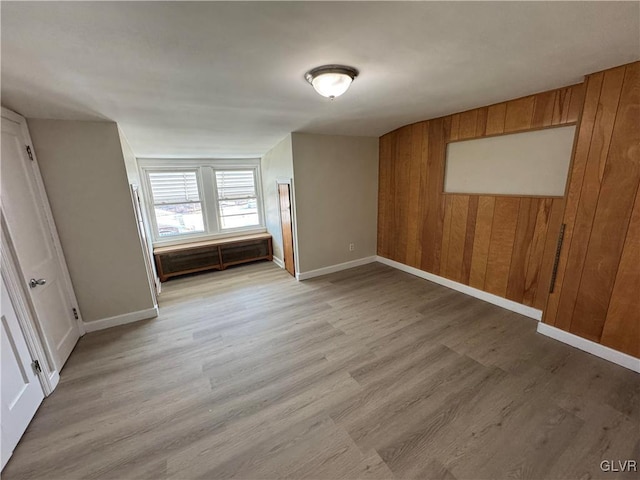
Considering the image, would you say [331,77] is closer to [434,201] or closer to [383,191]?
[434,201]

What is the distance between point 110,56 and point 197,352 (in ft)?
7.64

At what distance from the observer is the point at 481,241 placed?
310 cm

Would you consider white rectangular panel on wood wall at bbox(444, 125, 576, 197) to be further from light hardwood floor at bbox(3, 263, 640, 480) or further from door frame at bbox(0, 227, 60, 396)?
door frame at bbox(0, 227, 60, 396)

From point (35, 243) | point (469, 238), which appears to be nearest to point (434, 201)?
point (469, 238)

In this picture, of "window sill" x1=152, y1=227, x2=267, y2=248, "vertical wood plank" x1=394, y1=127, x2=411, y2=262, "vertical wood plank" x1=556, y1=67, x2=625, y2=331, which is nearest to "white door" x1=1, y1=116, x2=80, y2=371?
"window sill" x1=152, y1=227, x2=267, y2=248

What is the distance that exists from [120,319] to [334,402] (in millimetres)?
2634

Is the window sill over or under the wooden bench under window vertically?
over

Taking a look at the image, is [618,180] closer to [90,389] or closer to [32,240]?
[90,389]

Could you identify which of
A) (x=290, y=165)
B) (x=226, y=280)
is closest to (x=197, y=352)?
(x=226, y=280)

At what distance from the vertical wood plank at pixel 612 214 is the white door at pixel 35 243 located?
4.50m

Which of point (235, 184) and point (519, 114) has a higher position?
point (519, 114)

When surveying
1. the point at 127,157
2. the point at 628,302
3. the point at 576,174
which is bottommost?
the point at 628,302

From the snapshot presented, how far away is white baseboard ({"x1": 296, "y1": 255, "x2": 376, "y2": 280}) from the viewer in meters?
4.07

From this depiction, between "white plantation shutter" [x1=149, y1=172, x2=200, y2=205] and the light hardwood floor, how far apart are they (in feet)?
8.81
